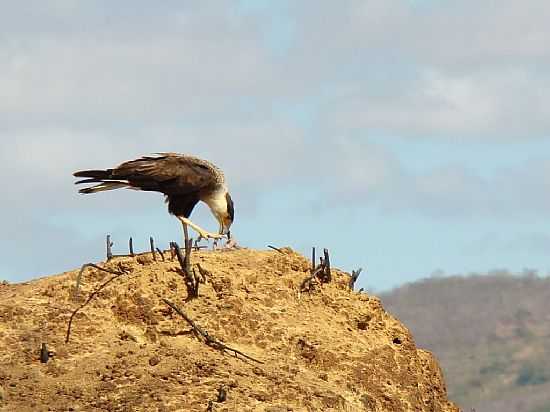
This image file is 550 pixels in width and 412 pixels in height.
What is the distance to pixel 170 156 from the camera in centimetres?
2259

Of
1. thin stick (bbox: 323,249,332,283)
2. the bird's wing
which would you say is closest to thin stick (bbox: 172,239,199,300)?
thin stick (bbox: 323,249,332,283)

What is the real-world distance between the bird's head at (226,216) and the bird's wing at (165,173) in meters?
0.67

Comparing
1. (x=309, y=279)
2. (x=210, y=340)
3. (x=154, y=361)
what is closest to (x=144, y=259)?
(x=309, y=279)

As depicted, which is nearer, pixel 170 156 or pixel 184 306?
pixel 184 306

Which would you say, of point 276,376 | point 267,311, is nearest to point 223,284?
point 267,311

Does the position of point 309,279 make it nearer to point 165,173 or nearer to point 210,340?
point 210,340

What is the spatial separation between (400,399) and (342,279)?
7.82 ft

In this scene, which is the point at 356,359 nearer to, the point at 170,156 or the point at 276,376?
the point at 276,376

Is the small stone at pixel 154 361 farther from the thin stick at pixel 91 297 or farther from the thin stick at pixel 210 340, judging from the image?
the thin stick at pixel 91 297

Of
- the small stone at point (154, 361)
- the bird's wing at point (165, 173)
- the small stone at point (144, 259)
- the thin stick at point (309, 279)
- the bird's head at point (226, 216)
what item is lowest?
the small stone at point (154, 361)

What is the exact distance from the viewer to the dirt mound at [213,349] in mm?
16609

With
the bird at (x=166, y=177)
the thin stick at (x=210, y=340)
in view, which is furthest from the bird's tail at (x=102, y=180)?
the thin stick at (x=210, y=340)

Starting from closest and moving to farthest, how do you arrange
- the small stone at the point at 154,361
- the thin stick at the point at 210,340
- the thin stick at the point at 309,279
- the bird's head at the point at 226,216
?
1. the small stone at the point at 154,361
2. the thin stick at the point at 210,340
3. the thin stick at the point at 309,279
4. the bird's head at the point at 226,216

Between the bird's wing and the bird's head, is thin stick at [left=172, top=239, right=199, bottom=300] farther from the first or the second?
the bird's head
